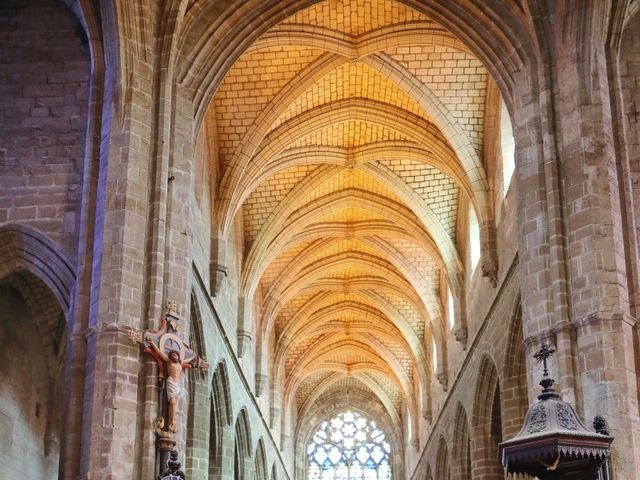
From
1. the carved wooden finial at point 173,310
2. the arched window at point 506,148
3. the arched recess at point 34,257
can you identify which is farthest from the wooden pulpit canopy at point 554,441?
the arched window at point 506,148

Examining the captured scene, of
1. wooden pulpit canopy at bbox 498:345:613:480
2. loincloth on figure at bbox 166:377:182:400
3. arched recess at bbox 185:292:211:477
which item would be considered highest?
arched recess at bbox 185:292:211:477

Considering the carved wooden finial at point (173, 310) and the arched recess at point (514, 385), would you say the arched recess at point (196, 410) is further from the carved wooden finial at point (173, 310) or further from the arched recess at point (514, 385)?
the arched recess at point (514, 385)

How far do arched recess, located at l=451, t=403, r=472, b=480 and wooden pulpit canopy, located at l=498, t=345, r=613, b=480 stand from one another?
1484 centimetres

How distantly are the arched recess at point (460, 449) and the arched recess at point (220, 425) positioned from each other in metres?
6.56

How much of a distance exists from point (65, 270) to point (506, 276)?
8.90m

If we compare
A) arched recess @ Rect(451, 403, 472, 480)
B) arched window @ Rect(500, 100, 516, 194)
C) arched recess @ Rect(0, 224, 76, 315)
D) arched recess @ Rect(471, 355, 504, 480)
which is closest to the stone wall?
arched recess @ Rect(0, 224, 76, 315)

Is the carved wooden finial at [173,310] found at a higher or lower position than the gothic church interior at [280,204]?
lower

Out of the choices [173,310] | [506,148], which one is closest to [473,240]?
[506,148]

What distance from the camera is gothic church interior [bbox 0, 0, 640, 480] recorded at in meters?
16.4

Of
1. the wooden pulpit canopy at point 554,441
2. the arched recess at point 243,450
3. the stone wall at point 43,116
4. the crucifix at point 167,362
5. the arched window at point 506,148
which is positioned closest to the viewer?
the wooden pulpit canopy at point 554,441

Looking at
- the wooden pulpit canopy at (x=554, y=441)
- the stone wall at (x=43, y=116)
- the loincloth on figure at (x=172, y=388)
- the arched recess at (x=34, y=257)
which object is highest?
the stone wall at (x=43, y=116)

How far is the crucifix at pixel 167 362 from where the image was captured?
16375 mm

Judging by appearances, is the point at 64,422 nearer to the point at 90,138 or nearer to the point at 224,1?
the point at 90,138

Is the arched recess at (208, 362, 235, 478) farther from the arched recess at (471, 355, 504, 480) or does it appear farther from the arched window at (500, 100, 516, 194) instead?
the arched window at (500, 100, 516, 194)
